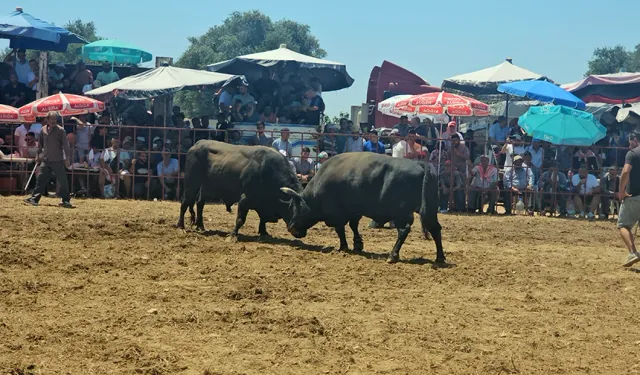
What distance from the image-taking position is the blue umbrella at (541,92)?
805 inches

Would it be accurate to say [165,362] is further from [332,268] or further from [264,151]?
[264,151]

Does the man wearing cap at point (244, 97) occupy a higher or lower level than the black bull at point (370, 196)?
higher

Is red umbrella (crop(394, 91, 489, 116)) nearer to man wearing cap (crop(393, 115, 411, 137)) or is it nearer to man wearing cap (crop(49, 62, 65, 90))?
man wearing cap (crop(393, 115, 411, 137))

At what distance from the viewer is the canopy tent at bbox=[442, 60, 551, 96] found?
75.0ft

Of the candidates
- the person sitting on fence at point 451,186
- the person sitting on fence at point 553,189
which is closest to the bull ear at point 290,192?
the person sitting on fence at point 451,186

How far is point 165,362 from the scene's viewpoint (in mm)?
6324

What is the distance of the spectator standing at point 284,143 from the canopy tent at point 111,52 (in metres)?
8.29

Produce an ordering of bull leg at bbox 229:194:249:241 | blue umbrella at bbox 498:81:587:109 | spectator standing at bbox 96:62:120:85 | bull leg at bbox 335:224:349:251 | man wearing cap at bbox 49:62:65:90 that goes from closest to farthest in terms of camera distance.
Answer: bull leg at bbox 335:224:349:251 < bull leg at bbox 229:194:249:241 < blue umbrella at bbox 498:81:587:109 < man wearing cap at bbox 49:62:65:90 < spectator standing at bbox 96:62:120:85

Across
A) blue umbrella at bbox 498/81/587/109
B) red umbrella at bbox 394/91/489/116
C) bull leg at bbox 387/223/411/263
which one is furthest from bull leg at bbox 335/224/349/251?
blue umbrella at bbox 498/81/587/109

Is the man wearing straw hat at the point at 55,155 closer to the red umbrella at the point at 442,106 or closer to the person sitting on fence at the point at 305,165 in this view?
the person sitting on fence at the point at 305,165

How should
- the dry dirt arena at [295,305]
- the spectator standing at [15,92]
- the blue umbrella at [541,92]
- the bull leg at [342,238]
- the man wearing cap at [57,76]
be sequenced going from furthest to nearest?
the man wearing cap at [57,76]
the spectator standing at [15,92]
the blue umbrella at [541,92]
the bull leg at [342,238]
the dry dirt arena at [295,305]

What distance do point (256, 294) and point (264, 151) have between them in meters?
4.72

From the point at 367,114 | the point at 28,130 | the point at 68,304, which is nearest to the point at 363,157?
the point at 68,304

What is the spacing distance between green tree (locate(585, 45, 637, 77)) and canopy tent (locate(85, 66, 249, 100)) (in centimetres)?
4825
